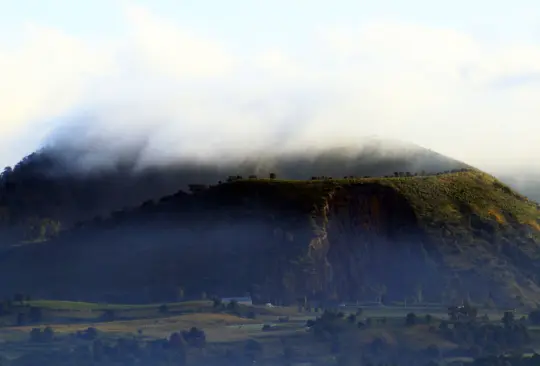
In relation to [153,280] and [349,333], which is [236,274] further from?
[349,333]

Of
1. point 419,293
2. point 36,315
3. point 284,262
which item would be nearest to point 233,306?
point 284,262

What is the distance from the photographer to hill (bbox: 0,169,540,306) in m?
190

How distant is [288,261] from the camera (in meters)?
191

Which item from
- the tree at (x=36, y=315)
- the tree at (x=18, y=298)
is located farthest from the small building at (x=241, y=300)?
the tree at (x=18, y=298)

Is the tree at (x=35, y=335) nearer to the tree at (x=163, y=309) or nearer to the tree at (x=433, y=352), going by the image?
the tree at (x=163, y=309)

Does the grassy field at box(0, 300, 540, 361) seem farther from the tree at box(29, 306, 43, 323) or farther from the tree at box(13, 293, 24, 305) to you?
the tree at box(13, 293, 24, 305)

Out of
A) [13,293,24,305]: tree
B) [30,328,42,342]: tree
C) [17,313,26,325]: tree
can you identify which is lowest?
[30,328,42,342]: tree

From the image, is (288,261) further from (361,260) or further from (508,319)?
(508,319)

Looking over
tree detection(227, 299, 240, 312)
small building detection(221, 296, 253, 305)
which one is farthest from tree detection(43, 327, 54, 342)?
small building detection(221, 296, 253, 305)

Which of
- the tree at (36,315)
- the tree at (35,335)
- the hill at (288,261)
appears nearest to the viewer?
the tree at (35,335)

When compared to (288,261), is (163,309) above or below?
below

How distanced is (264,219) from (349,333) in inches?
1430

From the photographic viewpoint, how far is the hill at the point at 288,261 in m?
190

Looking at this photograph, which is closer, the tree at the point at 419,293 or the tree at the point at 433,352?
the tree at the point at 433,352
